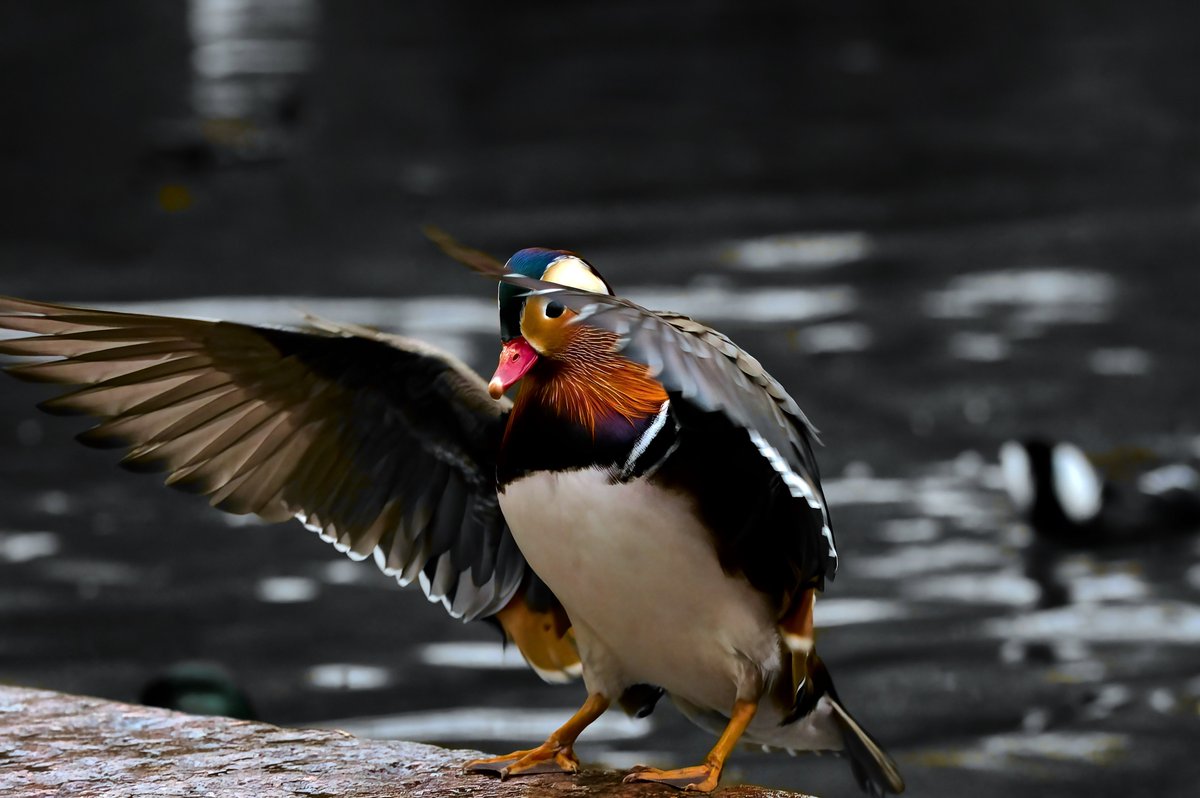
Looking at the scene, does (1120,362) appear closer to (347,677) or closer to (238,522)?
(238,522)

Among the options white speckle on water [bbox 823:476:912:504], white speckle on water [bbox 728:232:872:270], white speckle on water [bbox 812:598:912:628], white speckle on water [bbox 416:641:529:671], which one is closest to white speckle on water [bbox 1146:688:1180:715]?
white speckle on water [bbox 812:598:912:628]

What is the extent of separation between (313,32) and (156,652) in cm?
1852

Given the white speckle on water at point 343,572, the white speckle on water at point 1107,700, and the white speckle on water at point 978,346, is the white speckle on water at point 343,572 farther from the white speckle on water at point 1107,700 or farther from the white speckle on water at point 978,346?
the white speckle on water at point 978,346

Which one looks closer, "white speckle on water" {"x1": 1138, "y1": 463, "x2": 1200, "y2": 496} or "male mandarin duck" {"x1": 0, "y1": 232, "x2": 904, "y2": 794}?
"male mandarin duck" {"x1": 0, "y1": 232, "x2": 904, "y2": 794}

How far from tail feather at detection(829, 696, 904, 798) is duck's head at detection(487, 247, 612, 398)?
96cm

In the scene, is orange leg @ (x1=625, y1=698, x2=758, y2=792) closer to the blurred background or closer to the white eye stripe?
the white eye stripe

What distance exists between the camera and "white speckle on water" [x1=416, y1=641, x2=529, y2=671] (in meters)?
6.76

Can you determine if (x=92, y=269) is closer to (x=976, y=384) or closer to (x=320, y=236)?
(x=320, y=236)

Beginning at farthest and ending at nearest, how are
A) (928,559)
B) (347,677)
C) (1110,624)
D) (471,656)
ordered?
(928,559)
(1110,624)
(471,656)
(347,677)

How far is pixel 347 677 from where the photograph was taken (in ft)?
21.8

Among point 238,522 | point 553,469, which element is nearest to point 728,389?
point 553,469

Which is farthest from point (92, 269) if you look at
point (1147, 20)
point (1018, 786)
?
point (1147, 20)

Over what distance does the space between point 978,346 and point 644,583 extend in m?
7.41

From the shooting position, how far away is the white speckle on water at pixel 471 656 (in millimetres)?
6758
